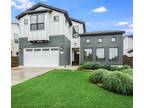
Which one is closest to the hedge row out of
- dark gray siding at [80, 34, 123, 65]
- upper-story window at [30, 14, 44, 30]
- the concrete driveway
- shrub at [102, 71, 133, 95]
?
shrub at [102, 71, 133, 95]

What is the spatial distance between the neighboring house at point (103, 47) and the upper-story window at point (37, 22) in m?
3.62

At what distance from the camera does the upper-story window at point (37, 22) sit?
1148 cm

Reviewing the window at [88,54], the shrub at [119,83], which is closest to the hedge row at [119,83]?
the shrub at [119,83]

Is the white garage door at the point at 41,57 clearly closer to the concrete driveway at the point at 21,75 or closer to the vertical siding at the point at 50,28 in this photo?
the vertical siding at the point at 50,28

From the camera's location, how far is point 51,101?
9.87ft

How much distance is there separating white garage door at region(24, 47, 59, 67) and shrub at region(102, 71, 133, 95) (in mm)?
7241

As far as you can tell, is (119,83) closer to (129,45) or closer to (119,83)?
(119,83)

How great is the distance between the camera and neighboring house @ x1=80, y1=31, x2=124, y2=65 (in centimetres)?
1146

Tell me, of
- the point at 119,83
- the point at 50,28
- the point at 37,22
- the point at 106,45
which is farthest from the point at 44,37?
the point at 119,83

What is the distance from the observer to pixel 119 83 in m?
4.08

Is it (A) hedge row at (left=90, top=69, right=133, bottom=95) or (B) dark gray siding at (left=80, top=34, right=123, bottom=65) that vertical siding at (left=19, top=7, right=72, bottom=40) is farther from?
(A) hedge row at (left=90, top=69, right=133, bottom=95)
